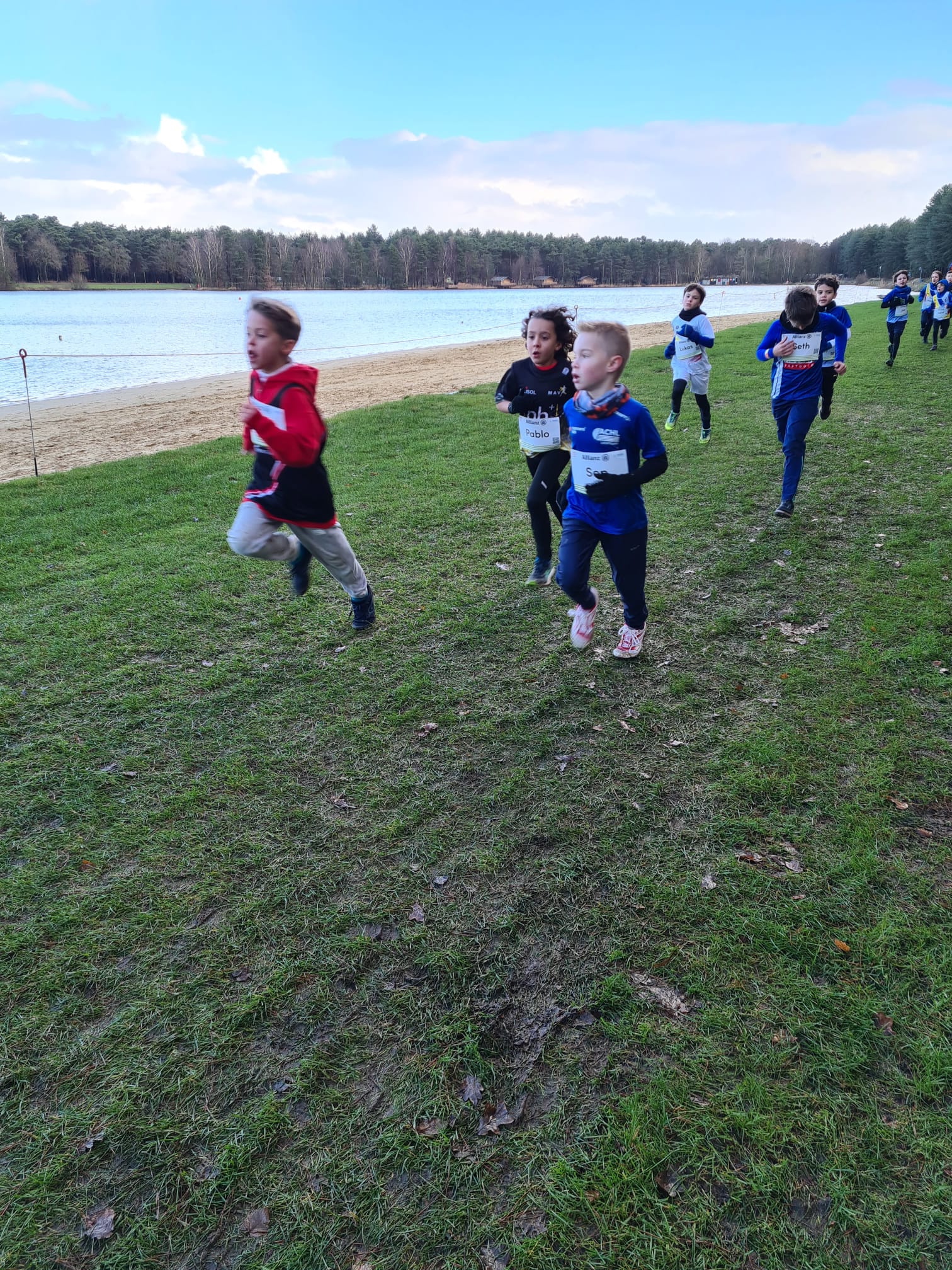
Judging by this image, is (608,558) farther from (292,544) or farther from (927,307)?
(927,307)

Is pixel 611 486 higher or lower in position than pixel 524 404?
lower

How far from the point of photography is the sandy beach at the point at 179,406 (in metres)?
14.4

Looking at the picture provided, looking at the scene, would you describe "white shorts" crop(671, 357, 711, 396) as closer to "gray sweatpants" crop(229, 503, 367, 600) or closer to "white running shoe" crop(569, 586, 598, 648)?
"white running shoe" crop(569, 586, 598, 648)

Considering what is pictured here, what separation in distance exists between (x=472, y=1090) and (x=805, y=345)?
23.8 ft

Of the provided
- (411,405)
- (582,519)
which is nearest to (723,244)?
(411,405)

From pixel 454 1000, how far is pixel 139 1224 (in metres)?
1.17

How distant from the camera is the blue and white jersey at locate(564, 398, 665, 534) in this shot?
4262 millimetres

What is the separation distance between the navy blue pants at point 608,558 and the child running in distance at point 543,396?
1.66ft

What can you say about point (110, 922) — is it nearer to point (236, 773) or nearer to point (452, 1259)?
point (236, 773)

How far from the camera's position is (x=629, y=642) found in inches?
199

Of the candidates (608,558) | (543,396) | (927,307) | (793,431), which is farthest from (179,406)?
(927,307)

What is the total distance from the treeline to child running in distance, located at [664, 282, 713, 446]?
91.9 m

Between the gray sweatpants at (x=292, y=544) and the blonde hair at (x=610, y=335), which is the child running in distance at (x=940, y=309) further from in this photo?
the gray sweatpants at (x=292, y=544)

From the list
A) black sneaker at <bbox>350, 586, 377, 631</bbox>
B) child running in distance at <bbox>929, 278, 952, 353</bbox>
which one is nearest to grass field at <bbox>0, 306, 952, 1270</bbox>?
black sneaker at <bbox>350, 586, 377, 631</bbox>
